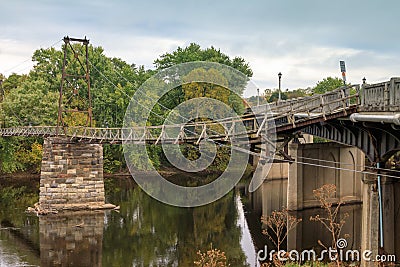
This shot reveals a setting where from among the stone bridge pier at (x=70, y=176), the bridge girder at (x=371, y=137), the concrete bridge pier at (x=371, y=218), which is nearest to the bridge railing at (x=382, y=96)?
the bridge girder at (x=371, y=137)

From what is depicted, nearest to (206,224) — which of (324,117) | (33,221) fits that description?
(33,221)

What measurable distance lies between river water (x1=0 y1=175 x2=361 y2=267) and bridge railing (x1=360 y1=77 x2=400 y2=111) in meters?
10.1

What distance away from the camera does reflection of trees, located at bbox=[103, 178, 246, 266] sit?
2617 centimetres

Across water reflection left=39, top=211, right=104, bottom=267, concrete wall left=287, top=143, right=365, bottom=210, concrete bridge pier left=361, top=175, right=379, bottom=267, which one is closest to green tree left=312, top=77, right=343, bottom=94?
concrete wall left=287, top=143, right=365, bottom=210

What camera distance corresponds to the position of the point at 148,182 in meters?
54.8

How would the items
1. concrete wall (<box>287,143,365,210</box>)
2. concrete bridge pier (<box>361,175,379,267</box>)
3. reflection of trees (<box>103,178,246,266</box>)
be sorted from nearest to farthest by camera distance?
concrete bridge pier (<box>361,175,379,267</box>), reflection of trees (<box>103,178,246,266</box>), concrete wall (<box>287,143,365,210</box>)

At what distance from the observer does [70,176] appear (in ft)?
125

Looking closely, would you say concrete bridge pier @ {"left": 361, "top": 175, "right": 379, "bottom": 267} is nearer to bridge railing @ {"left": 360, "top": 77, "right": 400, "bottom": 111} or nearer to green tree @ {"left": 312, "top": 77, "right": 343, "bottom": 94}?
bridge railing @ {"left": 360, "top": 77, "right": 400, "bottom": 111}

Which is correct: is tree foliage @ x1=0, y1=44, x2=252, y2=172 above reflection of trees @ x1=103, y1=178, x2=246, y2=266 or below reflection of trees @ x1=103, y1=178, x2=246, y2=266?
above

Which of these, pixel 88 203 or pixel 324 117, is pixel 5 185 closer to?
pixel 88 203

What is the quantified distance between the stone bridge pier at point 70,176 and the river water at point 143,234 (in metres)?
1.34

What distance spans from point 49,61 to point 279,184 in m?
34.5

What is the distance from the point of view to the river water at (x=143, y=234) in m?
26.2

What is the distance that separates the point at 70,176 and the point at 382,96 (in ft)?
84.8
